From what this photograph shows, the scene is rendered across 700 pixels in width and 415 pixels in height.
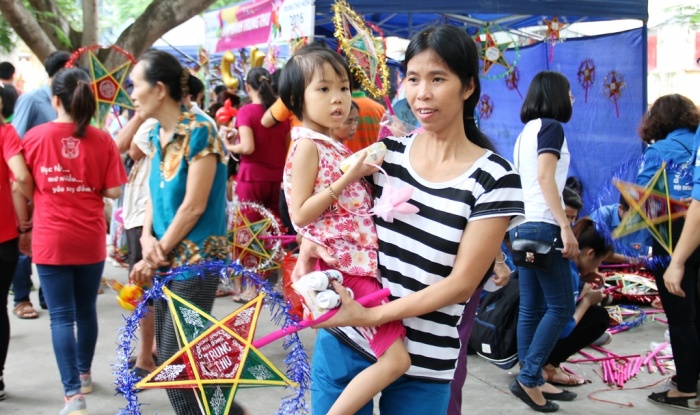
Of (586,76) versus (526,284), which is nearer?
(526,284)

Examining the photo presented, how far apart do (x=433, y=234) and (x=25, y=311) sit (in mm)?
5308

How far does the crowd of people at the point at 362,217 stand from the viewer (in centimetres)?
204

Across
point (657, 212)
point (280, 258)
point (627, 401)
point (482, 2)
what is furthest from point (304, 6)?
point (627, 401)

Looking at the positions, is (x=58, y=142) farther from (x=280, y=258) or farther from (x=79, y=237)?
(x=280, y=258)

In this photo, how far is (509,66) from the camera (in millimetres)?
8492

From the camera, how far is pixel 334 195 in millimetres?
2203

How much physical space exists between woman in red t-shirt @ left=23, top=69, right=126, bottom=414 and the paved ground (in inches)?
18.2

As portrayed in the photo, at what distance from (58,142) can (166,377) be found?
88.0 inches

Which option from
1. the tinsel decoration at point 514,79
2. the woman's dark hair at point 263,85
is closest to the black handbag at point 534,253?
the woman's dark hair at point 263,85

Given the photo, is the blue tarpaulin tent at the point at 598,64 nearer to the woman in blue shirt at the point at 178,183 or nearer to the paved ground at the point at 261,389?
the paved ground at the point at 261,389

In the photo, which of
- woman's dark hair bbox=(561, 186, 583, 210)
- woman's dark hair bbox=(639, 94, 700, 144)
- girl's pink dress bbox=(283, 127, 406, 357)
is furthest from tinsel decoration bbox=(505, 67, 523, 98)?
girl's pink dress bbox=(283, 127, 406, 357)

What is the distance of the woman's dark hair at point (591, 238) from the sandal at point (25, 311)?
4.43 metres

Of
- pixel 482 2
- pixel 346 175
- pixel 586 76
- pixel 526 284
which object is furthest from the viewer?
pixel 586 76

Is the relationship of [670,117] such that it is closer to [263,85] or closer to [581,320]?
[581,320]
